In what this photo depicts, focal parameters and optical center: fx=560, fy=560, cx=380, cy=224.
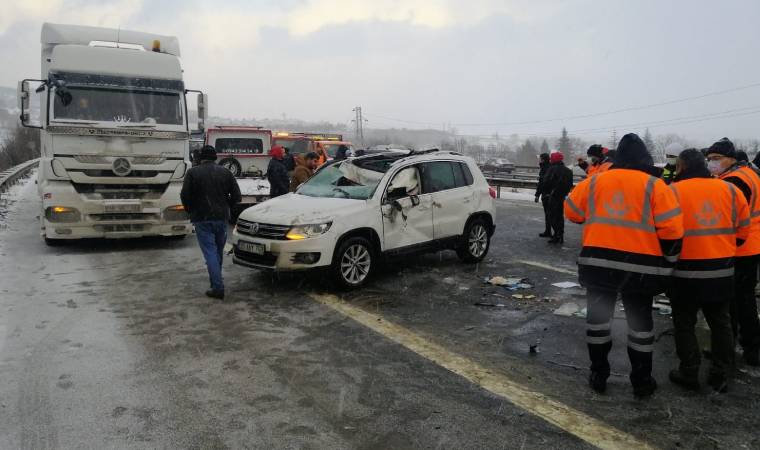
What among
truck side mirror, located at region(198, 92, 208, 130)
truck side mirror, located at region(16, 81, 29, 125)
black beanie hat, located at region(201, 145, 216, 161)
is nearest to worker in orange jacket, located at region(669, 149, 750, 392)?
black beanie hat, located at region(201, 145, 216, 161)

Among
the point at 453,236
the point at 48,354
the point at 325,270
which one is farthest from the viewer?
the point at 453,236

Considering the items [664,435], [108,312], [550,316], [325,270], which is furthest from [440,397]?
[108,312]

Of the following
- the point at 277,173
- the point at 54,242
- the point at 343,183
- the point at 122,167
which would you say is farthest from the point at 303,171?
the point at 54,242

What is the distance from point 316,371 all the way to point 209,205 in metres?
3.06

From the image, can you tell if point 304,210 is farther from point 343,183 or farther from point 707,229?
point 707,229

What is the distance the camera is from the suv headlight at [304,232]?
6.71 metres

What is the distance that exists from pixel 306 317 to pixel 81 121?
5.78 m

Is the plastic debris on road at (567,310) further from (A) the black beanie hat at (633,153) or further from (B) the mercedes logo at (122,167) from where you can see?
(B) the mercedes logo at (122,167)

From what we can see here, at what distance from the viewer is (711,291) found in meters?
4.16

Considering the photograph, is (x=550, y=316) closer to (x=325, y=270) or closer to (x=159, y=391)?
(x=325, y=270)

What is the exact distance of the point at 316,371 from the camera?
456 centimetres

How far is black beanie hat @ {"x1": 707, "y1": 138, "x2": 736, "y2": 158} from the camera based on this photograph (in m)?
4.88

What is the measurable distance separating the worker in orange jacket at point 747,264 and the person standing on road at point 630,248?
1.14 m

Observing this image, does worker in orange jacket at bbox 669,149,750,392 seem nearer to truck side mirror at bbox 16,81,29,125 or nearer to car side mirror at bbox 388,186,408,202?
car side mirror at bbox 388,186,408,202
